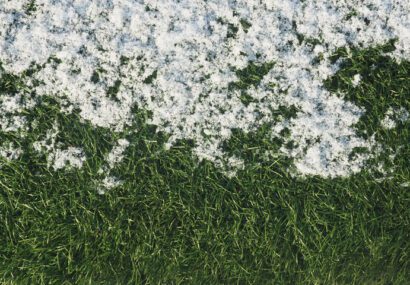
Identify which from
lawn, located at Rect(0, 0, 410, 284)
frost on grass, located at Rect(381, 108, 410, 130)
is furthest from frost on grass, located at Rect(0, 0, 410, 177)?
frost on grass, located at Rect(381, 108, 410, 130)

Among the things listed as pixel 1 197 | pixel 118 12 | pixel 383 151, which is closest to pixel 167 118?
pixel 118 12

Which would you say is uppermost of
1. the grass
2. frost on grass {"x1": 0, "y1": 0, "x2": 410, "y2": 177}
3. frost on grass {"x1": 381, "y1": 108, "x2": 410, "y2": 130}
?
→ frost on grass {"x1": 381, "y1": 108, "x2": 410, "y2": 130}

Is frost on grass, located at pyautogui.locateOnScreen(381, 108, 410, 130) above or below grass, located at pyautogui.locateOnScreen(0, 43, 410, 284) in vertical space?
above

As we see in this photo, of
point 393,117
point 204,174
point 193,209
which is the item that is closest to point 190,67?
point 204,174

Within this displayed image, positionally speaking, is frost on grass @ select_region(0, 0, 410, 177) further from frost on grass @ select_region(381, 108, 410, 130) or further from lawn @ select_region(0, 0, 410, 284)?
frost on grass @ select_region(381, 108, 410, 130)

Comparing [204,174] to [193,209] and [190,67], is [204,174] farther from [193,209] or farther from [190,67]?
[190,67]

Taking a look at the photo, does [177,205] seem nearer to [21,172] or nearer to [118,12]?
[21,172]

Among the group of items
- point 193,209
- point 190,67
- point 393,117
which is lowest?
point 193,209

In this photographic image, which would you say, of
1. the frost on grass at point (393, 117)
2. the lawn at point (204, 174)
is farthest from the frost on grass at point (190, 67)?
the frost on grass at point (393, 117)
